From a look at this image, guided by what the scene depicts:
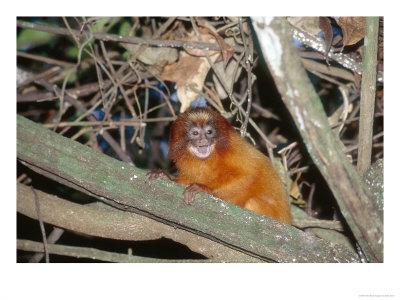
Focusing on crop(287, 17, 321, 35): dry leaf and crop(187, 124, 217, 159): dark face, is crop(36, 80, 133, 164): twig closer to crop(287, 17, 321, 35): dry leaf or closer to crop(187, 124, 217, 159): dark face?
crop(187, 124, 217, 159): dark face

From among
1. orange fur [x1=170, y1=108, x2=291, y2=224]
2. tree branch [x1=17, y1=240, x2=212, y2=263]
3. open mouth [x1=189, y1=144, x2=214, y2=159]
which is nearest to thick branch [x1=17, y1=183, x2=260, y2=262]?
tree branch [x1=17, y1=240, x2=212, y2=263]

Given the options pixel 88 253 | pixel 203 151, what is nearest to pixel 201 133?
pixel 203 151

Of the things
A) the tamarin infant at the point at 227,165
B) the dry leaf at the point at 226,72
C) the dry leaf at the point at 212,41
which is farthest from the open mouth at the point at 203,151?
the dry leaf at the point at 212,41

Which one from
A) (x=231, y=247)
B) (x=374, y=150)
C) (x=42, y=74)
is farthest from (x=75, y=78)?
(x=374, y=150)

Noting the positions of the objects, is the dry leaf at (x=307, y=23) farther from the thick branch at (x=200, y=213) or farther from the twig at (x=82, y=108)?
the twig at (x=82, y=108)
